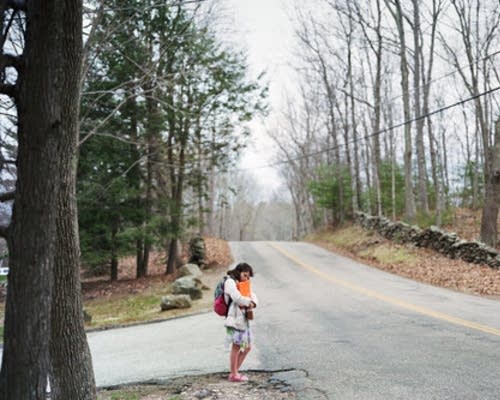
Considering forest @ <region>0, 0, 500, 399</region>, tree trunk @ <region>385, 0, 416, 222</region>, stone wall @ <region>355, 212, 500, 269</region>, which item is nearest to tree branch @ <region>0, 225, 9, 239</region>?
forest @ <region>0, 0, 500, 399</region>

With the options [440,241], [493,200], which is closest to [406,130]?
[493,200]

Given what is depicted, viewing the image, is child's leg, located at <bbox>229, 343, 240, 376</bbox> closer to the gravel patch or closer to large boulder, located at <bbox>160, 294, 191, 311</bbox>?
the gravel patch

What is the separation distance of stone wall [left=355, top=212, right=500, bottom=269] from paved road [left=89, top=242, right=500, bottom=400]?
3.24 m

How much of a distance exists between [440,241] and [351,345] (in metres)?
11.6

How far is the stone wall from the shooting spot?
14.1 metres

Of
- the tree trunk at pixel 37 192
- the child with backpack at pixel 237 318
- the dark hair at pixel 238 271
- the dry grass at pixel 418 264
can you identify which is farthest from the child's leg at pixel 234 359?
the dry grass at pixel 418 264

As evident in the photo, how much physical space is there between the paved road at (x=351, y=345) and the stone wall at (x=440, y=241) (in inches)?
127

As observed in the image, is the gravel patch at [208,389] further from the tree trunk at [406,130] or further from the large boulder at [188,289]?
the tree trunk at [406,130]

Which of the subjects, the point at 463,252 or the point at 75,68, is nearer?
the point at 75,68

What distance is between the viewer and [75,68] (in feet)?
12.7

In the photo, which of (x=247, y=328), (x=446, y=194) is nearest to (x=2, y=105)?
(x=247, y=328)

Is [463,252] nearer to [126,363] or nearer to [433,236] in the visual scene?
[433,236]

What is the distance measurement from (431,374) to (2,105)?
722cm

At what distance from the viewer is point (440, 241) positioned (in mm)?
16453
